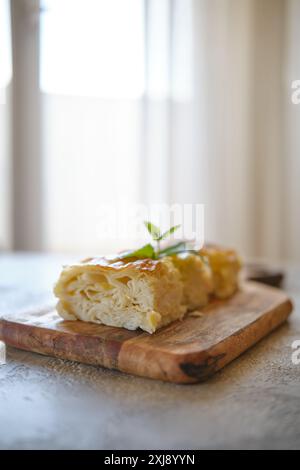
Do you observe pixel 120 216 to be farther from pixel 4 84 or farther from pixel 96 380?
pixel 96 380

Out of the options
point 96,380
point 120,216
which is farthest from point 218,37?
point 96,380

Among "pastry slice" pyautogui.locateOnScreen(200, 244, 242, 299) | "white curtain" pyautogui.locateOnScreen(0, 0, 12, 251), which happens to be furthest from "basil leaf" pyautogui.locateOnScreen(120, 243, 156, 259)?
"white curtain" pyautogui.locateOnScreen(0, 0, 12, 251)

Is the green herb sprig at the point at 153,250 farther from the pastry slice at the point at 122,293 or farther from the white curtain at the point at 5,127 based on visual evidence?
the white curtain at the point at 5,127

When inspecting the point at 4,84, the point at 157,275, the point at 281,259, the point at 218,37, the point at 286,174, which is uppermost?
the point at 218,37
